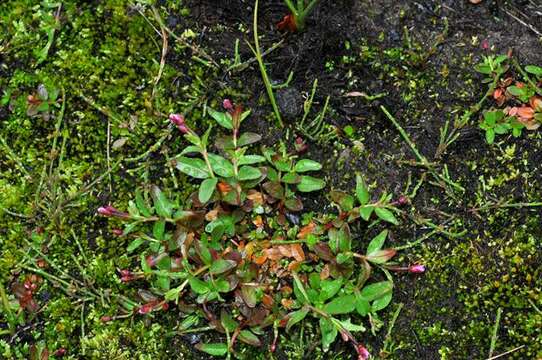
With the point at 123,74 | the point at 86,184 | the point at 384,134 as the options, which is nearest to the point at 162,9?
the point at 123,74

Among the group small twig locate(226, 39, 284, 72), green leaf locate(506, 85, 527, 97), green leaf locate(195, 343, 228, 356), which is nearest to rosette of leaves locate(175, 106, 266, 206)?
small twig locate(226, 39, 284, 72)

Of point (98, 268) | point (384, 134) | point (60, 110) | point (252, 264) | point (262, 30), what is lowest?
point (98, 268)

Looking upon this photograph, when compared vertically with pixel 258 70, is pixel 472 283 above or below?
below

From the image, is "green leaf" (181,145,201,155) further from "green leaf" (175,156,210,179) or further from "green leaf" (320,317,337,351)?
"green leaf" (320,317,337,351)

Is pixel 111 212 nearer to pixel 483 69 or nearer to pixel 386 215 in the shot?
pixel 386 215

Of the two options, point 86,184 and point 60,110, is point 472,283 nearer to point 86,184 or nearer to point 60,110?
point 86,184

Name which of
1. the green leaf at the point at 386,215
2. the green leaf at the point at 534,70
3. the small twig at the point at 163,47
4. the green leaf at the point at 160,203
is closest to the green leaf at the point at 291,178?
the green leaf at the point at 386,215

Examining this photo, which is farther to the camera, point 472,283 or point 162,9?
point 162,9
